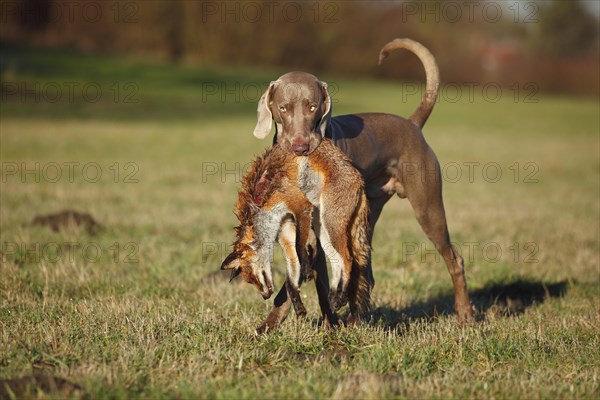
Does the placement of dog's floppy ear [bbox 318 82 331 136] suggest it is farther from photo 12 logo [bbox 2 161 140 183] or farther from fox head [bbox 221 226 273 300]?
photo 12 logo [bbox 2 161 140 183]

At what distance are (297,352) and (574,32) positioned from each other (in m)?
78.2

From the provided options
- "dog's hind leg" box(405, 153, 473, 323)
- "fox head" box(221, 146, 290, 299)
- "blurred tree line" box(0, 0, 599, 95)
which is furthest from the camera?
"blurred tree line" box(0, 0, 599, 95)

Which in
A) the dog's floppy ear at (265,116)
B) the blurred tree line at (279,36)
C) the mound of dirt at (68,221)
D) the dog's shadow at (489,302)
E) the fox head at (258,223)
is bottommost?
the dog's shadow at (489,302)

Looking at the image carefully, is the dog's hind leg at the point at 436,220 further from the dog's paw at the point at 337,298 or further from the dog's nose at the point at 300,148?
the dog's paw at the point at 337,298

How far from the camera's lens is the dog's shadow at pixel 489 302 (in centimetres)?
608

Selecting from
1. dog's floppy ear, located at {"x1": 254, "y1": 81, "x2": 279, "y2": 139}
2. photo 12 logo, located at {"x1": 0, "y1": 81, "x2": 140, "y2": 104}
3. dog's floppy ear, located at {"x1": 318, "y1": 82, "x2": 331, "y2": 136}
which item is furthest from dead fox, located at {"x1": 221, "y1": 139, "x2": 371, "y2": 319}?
photo 12 logo, located at {"x1": 0, "y1": 81, "x2": 140, "y2": 104}

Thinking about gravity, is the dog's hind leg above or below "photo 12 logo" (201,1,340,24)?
below

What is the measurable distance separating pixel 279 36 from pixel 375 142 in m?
49.8

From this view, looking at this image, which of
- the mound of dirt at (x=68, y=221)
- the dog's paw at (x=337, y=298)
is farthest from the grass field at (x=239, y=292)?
the dog's paw at (x=337, y=298)

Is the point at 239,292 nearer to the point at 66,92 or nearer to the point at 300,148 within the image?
the point at 300,148

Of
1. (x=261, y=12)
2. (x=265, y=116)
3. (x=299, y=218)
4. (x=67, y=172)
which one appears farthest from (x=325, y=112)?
(x=261, y=12)

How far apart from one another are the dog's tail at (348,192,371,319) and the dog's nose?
462 mm

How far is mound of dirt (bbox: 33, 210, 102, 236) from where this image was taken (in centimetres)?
891

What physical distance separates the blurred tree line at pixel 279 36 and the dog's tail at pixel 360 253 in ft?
137
